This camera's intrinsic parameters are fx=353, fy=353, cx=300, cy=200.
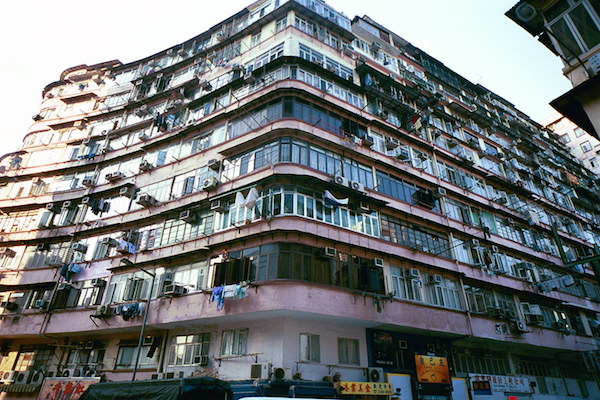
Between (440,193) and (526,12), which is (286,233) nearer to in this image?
(526,12)

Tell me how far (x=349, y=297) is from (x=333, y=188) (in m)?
5.59

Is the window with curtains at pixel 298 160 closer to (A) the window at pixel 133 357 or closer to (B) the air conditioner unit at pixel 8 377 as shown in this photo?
(A) the window at pixel 133 357

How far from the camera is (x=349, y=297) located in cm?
1623

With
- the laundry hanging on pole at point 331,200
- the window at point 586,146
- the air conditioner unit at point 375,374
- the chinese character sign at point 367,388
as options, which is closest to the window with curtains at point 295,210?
the laundry hanging on pole at point 331,200

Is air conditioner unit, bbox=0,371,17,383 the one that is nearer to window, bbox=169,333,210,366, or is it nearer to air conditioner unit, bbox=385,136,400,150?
window, bbox=169,333,210,366

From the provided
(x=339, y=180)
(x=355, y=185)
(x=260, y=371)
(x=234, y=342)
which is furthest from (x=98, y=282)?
(x=355, y=185)

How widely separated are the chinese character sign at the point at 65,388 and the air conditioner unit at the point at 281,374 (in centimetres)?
889

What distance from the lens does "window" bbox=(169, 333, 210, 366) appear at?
1689cm

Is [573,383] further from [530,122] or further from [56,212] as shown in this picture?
[56,212]

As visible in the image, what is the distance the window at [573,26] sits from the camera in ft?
34.2

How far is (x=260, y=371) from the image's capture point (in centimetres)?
1438

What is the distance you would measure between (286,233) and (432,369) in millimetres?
10832

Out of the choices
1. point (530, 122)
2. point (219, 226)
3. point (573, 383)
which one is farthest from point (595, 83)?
point (530, 122)

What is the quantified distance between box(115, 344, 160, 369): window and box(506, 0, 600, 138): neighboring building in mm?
20687
